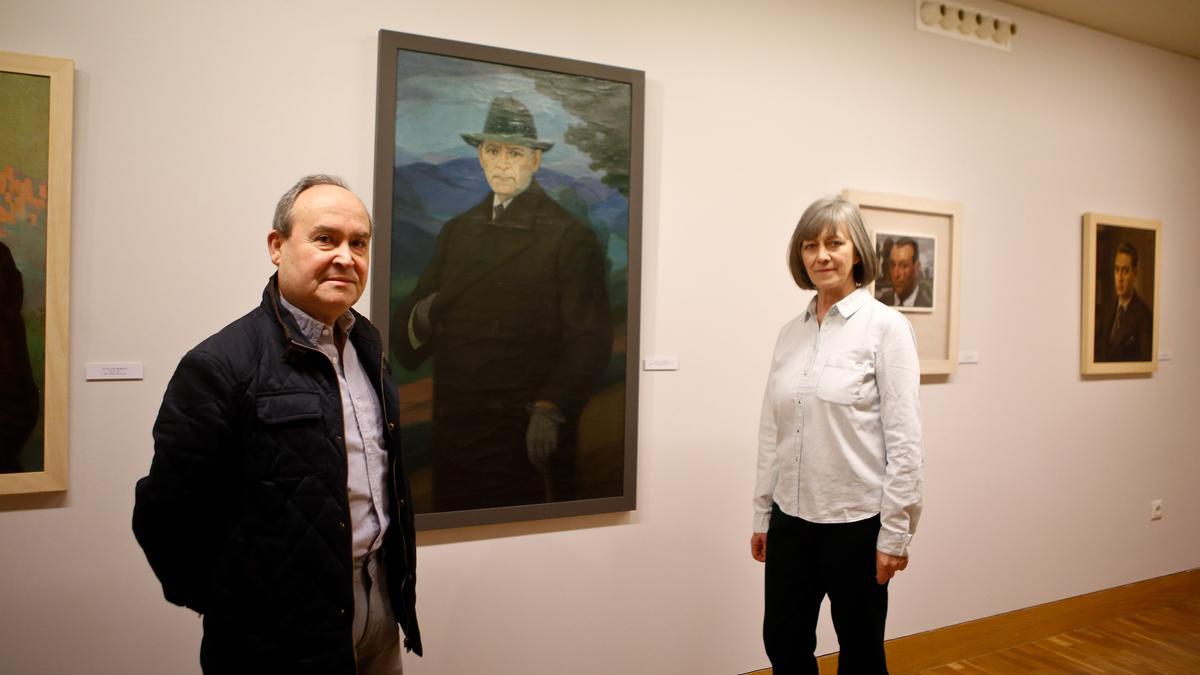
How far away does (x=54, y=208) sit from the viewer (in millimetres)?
1888

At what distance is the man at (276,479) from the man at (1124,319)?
3.98 metres

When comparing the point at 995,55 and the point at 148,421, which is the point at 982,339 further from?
the point at 148,421

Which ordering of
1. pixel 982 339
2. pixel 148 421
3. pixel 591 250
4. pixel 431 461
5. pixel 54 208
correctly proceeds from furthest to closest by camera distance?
pixel 982 339 → pixel 591 250 → pixel 431 461 → pixel 148 421 → pixel 54 208

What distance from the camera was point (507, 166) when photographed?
237 cm

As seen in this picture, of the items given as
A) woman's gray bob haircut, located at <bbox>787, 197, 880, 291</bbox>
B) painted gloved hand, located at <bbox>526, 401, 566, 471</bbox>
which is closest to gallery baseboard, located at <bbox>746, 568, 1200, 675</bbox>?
painted gloved hand, located at <bbox>526, 401, 566, 471</bbox>

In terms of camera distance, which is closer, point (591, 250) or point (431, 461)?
point (431, 461)

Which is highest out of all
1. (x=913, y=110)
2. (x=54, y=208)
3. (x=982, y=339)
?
(x=913, y=110)

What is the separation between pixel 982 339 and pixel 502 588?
260 centimetres

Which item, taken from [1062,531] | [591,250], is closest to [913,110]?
[591,250]

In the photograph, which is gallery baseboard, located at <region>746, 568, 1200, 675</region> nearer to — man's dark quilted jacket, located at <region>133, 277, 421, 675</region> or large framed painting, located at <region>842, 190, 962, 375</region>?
large framed painting, located at <region>842, 190, 962, 375</region>

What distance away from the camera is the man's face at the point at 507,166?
7.72 feet

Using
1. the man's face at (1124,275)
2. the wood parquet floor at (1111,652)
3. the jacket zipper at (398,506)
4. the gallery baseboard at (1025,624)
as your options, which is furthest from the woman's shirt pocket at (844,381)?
the man's face at (1124,275)

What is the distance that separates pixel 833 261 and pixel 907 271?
4.50ft

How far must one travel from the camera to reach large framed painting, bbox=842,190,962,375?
3109 millimetres
